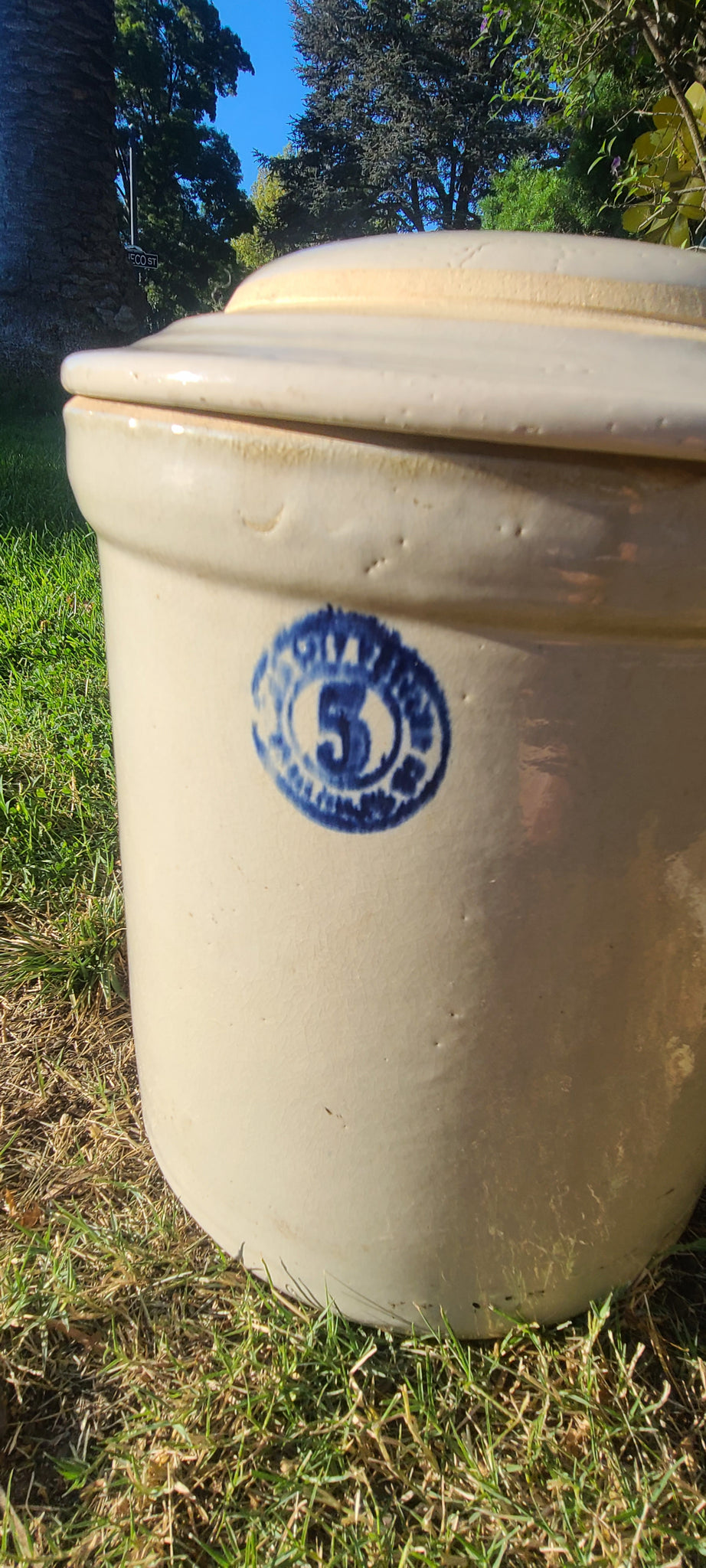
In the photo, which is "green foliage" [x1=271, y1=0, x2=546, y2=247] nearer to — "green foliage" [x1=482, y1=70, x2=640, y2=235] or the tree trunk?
"green foliage" [x1=482, y1=70, x2=640, y2=235]

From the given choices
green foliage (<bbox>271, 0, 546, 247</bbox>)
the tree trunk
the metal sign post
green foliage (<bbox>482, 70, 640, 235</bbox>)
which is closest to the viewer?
the tree trunk

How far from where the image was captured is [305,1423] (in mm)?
958

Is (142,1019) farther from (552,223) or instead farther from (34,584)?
(552,223)

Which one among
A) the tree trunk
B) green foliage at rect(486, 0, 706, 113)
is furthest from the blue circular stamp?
the tree trunk

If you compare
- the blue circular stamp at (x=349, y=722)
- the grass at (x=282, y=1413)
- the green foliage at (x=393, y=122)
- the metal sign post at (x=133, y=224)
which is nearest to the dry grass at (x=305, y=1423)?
the grass at (x=282, y=1413)

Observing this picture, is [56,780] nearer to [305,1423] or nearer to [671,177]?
[305,1423]

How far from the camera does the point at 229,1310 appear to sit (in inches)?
43.0

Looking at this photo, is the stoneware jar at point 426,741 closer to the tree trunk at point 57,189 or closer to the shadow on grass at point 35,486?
the shadow on grass at point 35,486

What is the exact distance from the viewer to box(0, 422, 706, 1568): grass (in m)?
0.88

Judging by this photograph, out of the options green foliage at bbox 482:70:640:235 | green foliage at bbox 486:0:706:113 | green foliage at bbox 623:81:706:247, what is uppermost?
green foliage at bbox 482:70:640:235

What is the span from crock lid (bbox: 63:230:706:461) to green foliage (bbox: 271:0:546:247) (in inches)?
989

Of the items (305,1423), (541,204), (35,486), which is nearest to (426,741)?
(305,1423)

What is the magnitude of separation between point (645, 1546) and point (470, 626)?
2.80 feet

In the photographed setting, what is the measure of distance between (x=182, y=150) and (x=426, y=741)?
1048 inches
